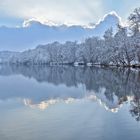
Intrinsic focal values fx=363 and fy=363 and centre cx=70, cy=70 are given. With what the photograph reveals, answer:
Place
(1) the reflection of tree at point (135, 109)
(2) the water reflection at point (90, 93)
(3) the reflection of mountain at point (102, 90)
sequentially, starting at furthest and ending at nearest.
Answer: (3) the reflection of mountain at point (102, 90), (2) the water reflection at point (90, 93), (1) the reflection of tree at point (135, 109)

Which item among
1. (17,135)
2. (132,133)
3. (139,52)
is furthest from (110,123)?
(139,52)

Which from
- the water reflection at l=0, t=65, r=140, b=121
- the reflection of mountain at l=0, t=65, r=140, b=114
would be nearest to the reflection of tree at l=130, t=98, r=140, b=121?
the water reflection at l=0, t=65, r=140, b=121

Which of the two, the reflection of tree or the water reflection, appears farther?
the water reflection

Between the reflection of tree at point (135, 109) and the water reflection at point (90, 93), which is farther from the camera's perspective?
the water reflection at point (90, 93)

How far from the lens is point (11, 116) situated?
2206 centimetres

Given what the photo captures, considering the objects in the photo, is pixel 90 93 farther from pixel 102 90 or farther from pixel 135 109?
pixel 135 109

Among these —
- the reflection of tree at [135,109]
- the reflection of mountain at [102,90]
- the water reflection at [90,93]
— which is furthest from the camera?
the reflection of mountain at [102,90]

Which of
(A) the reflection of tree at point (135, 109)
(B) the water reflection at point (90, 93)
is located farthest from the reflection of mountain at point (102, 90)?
(A) the reflection of tree at point (135, 109)

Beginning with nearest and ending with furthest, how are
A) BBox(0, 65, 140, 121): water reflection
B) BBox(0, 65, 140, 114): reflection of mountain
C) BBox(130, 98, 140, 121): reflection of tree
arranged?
1. BBox(130, 98, 140, 121): reflection of tree
2. BBox(0, 65, 140, 121): water reflection
3. BBox(0, 65, 140, 114): reflection of mountain

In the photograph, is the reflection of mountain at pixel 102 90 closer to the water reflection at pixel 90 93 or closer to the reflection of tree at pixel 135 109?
the water reflection at pixel 90 93

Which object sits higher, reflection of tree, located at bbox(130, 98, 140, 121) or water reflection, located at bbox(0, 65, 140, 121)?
reflection of tree, located at bbox(130, 98, 140, 121)

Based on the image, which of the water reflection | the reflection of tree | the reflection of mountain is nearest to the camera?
the reflection of tree

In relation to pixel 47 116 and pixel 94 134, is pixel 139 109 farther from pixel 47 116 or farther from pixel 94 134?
pixel 94 134

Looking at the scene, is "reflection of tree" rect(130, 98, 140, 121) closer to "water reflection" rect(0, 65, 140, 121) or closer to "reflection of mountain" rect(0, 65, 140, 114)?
"water reflection" rect(0, 65, 140, 121)
